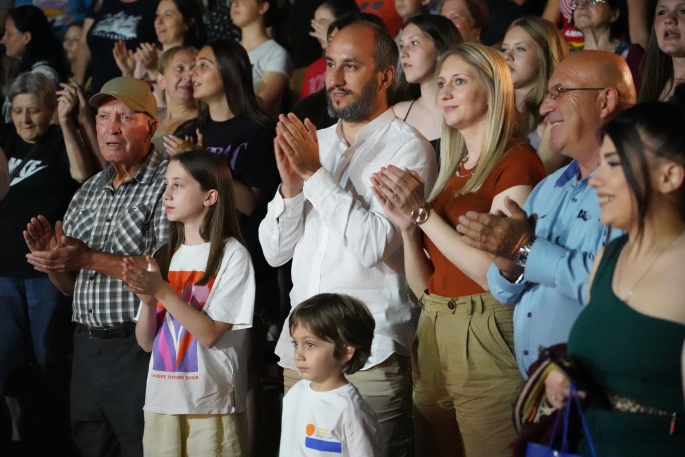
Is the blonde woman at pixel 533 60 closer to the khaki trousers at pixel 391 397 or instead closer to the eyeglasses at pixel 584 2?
the eyeglasses at pixel 584 2

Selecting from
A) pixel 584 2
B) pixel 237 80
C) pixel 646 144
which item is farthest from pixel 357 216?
pixel 584 2

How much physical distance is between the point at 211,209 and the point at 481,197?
3.91 ft

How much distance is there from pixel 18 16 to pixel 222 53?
238cm

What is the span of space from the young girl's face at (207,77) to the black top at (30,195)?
87 centimetres

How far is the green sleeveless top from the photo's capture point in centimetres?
175

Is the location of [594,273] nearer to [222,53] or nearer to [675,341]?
[675,341]

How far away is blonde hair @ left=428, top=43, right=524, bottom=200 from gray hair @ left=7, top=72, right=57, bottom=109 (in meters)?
2.60

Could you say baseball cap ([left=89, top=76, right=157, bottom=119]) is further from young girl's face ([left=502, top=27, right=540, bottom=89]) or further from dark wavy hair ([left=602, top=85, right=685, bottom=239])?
dark wavy hair ([left=602, top=85, right=685, bottom=239])

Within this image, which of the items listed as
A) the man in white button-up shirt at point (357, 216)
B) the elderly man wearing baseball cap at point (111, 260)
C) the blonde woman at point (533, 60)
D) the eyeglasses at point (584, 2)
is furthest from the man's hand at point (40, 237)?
the eyeglasses at point (584, 2)

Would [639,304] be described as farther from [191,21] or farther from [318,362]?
[191,21]

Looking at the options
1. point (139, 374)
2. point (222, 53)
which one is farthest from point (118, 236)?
point (222, 53)

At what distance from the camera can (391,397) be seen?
284 cm

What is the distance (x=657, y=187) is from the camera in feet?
5.99

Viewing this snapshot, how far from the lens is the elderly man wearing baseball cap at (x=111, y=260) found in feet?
11.3
